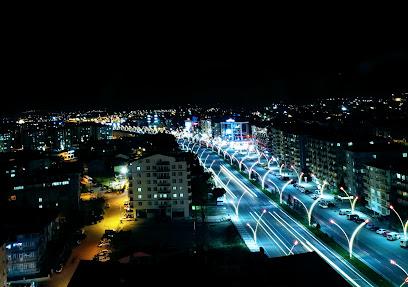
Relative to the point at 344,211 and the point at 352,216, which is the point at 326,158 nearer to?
the point at 344,211

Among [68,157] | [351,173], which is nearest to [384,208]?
[351,173]

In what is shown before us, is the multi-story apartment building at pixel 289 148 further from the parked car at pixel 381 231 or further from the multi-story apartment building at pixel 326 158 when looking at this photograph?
the parked car at pixel 381 231

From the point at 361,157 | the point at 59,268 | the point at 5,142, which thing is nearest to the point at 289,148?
the point at 361,157

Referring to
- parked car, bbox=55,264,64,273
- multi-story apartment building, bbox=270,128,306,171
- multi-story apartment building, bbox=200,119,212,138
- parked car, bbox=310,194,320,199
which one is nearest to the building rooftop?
parked car, bbox=55,264,64,273

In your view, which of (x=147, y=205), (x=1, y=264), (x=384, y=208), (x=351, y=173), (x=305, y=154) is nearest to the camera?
(x=1, y=264)

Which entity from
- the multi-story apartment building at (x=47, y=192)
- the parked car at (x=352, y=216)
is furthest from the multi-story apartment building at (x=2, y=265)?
the parked car at (x=352, y=216)

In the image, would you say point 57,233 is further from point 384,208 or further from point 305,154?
point 305,154

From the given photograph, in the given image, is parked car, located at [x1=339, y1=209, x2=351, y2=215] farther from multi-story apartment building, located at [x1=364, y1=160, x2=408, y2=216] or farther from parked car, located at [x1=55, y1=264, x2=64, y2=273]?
parked car, located at [x1=55, y1=264, x2=64, y2=273]

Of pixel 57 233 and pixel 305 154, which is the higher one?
pixel 305 154
